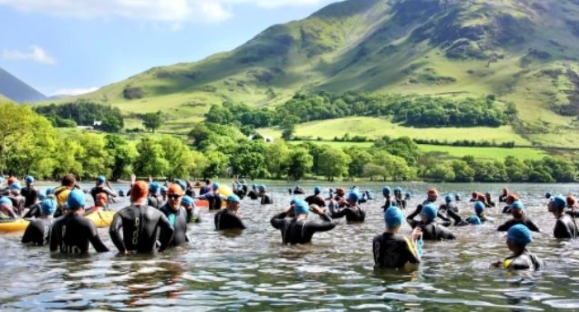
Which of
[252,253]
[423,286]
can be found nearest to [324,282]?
[423,286]

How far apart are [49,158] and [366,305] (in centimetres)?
11544

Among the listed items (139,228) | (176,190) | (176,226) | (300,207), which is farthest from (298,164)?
(139,228)

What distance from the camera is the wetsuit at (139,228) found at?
16.3 m

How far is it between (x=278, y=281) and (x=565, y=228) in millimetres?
14187

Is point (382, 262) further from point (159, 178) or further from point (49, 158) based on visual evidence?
point (159, 178)

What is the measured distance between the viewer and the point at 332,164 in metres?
185

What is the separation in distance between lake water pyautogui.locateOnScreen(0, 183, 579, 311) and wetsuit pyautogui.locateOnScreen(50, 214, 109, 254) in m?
0.39

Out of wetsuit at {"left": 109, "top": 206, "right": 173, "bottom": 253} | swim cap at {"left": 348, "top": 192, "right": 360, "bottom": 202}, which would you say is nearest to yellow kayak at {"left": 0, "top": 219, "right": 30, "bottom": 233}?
wetsuit at {"left": 109, "top": 206, "right": 173, "bottom": 253}

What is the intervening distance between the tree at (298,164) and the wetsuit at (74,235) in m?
157

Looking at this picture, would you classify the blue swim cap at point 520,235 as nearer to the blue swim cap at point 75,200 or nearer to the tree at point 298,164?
the blue swim cap at point 75,200

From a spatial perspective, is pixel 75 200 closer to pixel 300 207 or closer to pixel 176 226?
pixel 176 226

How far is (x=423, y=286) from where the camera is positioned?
14.6 metres

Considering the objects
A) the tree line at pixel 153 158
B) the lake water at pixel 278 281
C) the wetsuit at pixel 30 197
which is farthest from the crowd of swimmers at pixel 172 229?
the tree line at pixel 153 158

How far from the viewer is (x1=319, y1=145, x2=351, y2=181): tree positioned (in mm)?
184375
